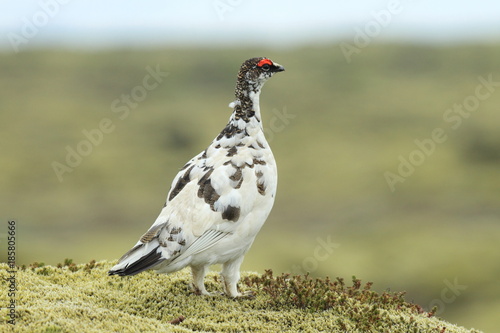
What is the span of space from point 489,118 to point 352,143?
1319 cm

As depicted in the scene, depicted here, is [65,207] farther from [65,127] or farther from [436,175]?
[436,175]

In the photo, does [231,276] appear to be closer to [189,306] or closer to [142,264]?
[189,306]

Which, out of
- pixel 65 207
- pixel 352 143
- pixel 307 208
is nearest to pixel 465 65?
pixel 352 143

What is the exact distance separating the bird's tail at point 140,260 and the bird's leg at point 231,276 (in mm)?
1040

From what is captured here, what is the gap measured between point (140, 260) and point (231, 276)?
1355mm

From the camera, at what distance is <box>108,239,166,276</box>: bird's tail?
23.8ft

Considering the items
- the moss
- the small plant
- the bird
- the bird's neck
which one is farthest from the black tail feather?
the bird's neck

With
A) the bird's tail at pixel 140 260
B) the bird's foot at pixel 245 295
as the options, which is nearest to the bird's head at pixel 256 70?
the bird's tail at pixel 140 260

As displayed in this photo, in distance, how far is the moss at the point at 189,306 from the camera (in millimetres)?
6656

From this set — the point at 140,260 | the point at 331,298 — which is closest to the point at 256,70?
the point at 140,260

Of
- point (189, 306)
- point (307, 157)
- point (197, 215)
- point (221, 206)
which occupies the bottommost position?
point (189, 306)

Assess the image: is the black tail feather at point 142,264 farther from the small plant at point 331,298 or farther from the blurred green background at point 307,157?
the blurred green background at point 307,157

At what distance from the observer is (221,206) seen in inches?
301

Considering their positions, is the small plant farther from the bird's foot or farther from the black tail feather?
the black tail feather
